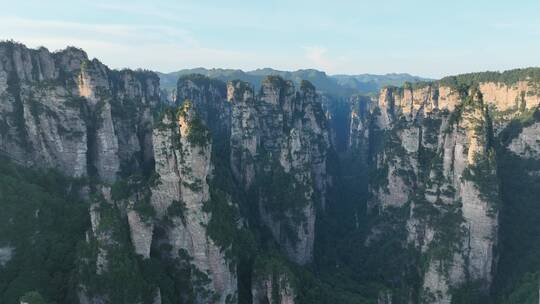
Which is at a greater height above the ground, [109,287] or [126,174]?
[126,174]

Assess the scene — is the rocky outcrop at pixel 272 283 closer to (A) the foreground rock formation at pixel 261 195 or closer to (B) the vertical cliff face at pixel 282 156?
(A) the foreground rock formation at pixel 261 195

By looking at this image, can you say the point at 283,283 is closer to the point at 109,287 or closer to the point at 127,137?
the point at 109,287

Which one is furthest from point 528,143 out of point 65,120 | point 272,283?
point 65,120

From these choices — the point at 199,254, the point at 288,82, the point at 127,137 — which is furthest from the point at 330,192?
the point at 199,254

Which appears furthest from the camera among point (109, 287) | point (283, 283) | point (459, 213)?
point (459, 213)

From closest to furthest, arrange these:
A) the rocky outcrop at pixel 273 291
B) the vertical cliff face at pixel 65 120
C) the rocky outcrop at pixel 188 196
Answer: the rocky outcrop at pixel 188 196 → the rocky outcrop at pixel 273 291 → the vertical cliff face at pixel 65 120

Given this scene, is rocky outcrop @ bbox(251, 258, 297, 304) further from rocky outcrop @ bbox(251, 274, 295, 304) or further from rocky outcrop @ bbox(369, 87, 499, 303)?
rocky outcrop @ bbox(369, 87, 499, 303)

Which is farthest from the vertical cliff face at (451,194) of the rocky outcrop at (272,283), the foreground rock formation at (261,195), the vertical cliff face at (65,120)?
the vertical cliff face at (65,120)
